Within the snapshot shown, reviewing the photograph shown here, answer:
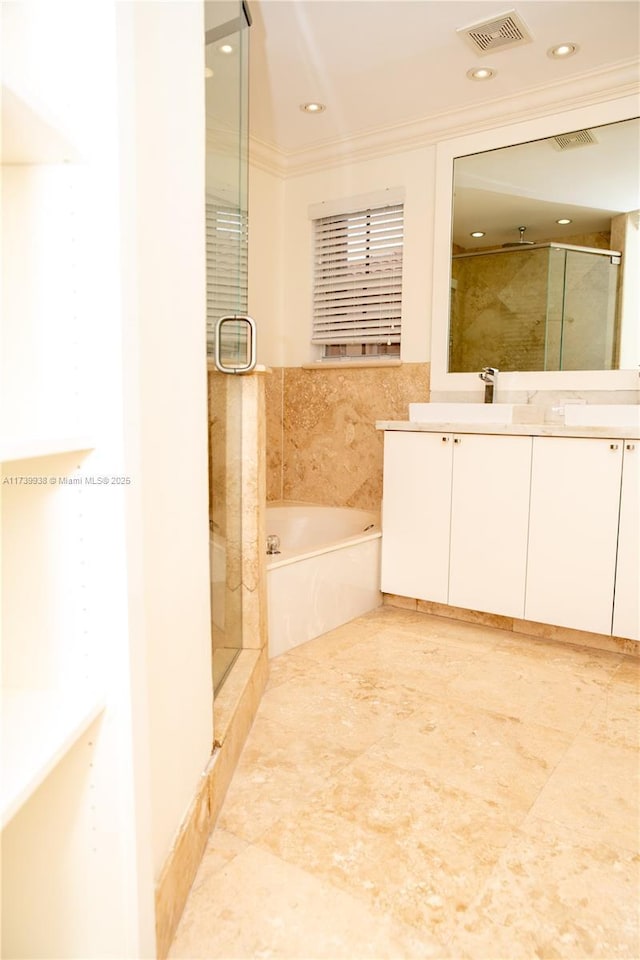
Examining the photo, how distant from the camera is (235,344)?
197cm

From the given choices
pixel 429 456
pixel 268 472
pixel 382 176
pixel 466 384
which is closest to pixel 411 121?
pixel 382 176

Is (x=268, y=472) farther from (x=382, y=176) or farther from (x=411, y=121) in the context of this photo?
(x=411, y=121)

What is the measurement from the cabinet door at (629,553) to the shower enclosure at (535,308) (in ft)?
2.40

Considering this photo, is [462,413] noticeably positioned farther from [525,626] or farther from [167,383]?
[167,383]

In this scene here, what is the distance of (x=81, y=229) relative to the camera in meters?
0.87

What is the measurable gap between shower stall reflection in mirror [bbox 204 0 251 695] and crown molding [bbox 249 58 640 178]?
140 cm

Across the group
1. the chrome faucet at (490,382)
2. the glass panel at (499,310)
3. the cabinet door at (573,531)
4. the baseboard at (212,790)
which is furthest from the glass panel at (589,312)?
the baseboard at (212,790)

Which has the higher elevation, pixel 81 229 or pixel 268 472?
pixel 81 229

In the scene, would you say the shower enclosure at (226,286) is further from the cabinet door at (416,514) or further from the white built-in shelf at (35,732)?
the cabinet door at (416,514)

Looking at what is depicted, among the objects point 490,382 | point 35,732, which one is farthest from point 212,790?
point 490,382

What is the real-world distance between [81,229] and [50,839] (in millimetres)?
877

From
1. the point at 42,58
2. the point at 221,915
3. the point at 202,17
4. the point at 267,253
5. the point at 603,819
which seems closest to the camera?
Answer: the point at 42,58

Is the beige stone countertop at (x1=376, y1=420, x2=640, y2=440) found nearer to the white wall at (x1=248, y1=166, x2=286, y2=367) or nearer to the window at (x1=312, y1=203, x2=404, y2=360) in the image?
the window at (x1=312, y1=203, x2=404, y2=360)

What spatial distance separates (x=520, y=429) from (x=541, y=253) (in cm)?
106
